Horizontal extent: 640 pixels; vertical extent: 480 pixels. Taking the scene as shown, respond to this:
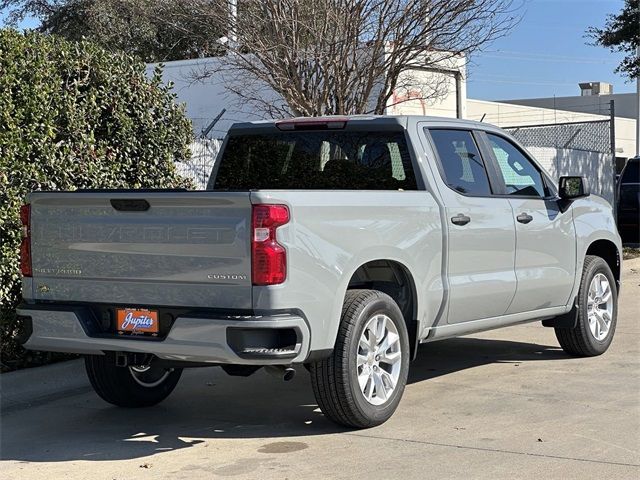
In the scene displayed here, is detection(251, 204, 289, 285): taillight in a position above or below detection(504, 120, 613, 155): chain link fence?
below

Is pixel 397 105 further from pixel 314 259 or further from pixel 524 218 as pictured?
pixel 314 259

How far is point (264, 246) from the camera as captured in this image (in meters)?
5.67

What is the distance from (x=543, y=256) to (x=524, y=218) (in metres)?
Answer: 0.40

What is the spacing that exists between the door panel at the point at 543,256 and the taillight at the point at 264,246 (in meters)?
2.71

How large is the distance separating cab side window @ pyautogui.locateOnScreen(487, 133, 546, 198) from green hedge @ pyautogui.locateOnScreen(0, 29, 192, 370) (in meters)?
3.28

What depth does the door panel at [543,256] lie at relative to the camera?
25.7ft

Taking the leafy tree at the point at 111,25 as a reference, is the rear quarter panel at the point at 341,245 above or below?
below

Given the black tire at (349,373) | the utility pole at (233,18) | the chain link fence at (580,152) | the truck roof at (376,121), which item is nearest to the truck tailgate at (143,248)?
the black tire at (349,373)

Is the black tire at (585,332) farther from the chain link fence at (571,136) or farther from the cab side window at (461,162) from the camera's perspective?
the chain link fence at (571,136)

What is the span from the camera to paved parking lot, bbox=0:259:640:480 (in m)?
5.66

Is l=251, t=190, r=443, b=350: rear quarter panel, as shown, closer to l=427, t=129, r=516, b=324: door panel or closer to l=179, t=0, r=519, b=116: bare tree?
l=427, t=129, r=516, b=324: door panel

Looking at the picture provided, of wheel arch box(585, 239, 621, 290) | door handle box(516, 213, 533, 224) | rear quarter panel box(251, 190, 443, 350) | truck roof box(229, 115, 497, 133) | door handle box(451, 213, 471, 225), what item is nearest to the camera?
rear quarter panel box(251, 190, 443, 350)

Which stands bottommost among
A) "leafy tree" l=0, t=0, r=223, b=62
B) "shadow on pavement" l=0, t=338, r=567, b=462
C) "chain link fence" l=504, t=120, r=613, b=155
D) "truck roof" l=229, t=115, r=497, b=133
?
"shadow on pavement" l=0, t=338, r=567, b=462

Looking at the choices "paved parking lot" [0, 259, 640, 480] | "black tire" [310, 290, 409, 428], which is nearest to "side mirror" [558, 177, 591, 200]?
"paved parking lot" [0, 259, 640, 480]
